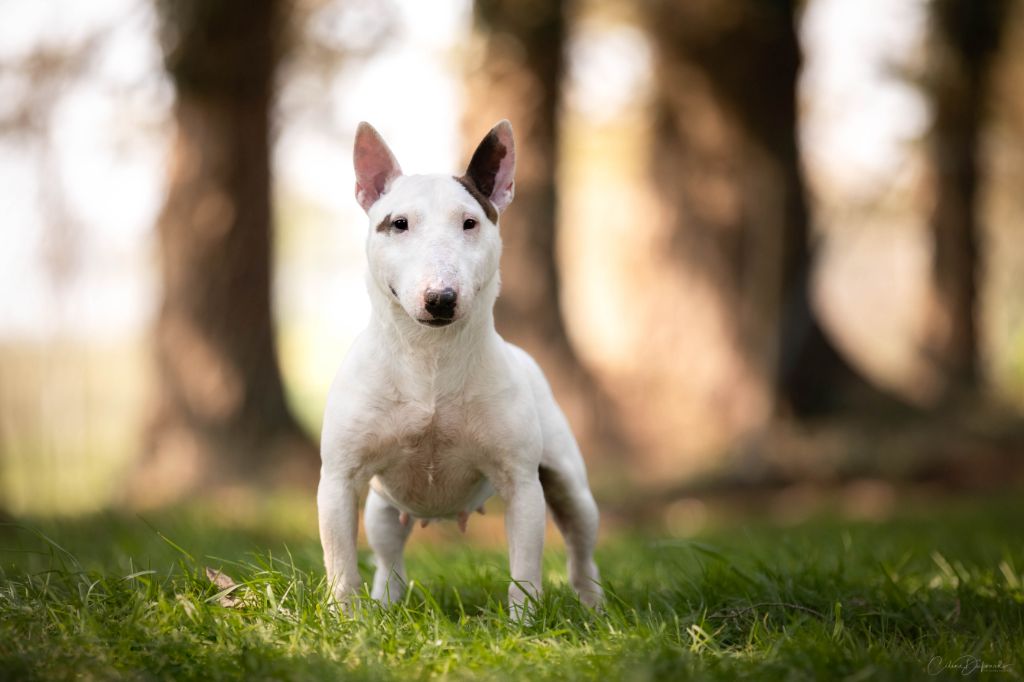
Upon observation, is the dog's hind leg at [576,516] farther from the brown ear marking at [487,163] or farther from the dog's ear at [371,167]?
the dog's ear at [371,167]

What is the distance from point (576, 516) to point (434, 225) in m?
1.52

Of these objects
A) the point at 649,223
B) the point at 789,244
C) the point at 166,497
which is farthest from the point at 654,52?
the point at 166,497

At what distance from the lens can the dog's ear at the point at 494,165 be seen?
12.6 feet

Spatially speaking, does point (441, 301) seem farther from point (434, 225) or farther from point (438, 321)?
point (434, 225)

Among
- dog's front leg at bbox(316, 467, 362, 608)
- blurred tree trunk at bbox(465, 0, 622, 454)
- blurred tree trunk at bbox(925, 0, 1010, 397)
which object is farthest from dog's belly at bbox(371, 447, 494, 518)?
blurred tree trunk at bbox(925, 0, 1010, 397)

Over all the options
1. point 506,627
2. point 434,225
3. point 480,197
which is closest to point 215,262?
point 480,197

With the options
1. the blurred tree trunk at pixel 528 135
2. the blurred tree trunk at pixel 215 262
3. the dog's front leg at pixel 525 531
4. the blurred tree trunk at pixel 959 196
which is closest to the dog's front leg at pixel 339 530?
the dog's front leg at pixel 525 531

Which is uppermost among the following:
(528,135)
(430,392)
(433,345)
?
(528,135)

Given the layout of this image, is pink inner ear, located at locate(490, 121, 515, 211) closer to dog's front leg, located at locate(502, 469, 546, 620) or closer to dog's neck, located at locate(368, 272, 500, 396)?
dog's neck, located at locate(368, 272, 500, 396)

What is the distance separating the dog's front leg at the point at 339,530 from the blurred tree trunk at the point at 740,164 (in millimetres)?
8451

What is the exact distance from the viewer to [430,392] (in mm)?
3668
